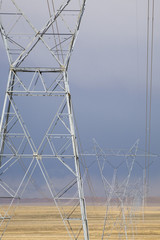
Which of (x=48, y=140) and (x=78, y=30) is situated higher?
(x=78, y=30)

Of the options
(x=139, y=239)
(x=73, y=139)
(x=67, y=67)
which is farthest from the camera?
(x=139, y=239)

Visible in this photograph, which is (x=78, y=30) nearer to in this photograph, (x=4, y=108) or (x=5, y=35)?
(x=5, y=35)

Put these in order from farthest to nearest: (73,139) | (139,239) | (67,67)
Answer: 1. (139,239)
2. (67,67)
3. (73,139)

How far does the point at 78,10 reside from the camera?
19562mm

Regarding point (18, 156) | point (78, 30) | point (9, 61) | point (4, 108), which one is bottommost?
point (18, 156)

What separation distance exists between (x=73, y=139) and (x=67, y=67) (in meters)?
3.15

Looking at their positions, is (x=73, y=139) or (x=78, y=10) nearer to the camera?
(x=73, y=139)

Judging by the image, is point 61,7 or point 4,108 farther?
point 61,7

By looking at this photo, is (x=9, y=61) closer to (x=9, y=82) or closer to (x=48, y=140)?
(x=9, y=82)

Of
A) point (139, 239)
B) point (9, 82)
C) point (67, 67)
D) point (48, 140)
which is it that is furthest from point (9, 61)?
point (139, 239)

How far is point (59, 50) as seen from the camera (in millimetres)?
19688

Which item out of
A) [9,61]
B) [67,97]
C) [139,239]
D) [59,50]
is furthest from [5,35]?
[139,239]

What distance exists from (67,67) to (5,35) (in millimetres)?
3016

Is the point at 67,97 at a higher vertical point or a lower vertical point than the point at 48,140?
higher
